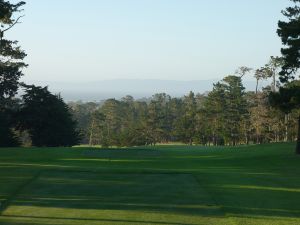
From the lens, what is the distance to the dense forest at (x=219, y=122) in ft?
224

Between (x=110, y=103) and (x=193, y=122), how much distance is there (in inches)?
1310

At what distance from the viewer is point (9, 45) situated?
48812 millimetres

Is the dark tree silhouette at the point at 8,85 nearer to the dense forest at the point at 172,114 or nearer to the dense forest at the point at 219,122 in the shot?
the dense forest at the point at 172,114

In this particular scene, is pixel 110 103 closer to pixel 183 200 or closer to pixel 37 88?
pixel 37 88

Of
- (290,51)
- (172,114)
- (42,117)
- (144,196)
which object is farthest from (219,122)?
(144,196)

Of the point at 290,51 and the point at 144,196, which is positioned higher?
the point at 290,51

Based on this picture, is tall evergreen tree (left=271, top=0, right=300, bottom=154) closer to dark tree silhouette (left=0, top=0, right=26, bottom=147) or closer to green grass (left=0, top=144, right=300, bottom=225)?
green grass (left=0, top=144, right=300, bottom=225)

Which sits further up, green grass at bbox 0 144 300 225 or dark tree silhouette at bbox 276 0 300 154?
dark tree silhouette at bbox 276 0 300 154

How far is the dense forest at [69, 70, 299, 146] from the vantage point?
68.4 meters

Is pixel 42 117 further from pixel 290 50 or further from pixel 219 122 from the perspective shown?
pixel 219 122

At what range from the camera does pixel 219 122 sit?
80562 millimetres

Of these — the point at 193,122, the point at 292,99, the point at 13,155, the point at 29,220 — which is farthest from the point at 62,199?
the point at 193,122

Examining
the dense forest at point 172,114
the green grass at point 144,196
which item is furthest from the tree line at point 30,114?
the green grass at point 144,196

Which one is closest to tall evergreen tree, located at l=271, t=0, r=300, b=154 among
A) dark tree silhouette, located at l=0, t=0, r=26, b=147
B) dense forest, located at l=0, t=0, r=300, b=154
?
dense forest, located at l=0, t=0, r=300, b=154
